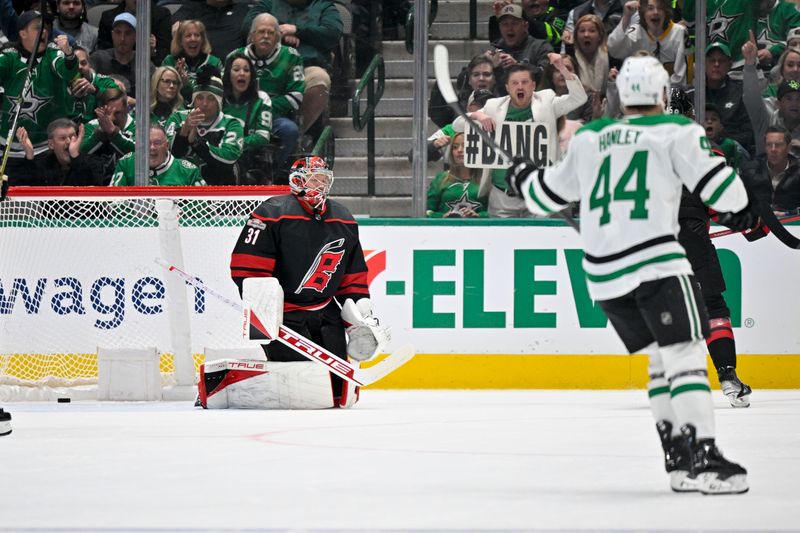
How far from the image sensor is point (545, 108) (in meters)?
7.38

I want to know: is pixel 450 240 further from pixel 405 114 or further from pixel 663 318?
pixel 663 318

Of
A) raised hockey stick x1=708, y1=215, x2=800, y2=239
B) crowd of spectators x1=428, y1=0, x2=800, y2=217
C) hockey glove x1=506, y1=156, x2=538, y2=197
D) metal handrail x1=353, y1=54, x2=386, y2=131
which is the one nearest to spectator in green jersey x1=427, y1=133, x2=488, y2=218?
crowd of spectators x1=428, y1=0, x2=800, y2=217

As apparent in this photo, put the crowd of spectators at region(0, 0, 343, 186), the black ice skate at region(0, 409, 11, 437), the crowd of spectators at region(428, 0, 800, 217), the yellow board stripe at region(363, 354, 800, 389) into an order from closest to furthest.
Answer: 1. the black ice skate at region(0, 409, 11, 437)
2. the yellow board stripe at region(363, 354, 800, 389)
3. the crowd of spectators at region(428, 0, 800, 217)
4. the crowd of spectators at region(0, 0, 343, 186)

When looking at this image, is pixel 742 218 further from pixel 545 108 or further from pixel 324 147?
pixel 324 147

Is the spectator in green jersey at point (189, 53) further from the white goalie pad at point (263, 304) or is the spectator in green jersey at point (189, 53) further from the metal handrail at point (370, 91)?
the white goalie pad at point (263, 304)

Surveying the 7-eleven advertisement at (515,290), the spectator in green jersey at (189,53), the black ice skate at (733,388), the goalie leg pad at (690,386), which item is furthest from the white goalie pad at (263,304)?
the goalie leg pad at (690,386)

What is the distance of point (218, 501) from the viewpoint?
2.86m

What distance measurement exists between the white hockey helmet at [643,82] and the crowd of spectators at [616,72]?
394cm

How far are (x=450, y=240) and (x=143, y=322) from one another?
5.29ft

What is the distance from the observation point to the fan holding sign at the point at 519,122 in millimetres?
7340

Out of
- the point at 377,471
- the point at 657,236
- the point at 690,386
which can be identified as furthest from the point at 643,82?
the point at 377,471

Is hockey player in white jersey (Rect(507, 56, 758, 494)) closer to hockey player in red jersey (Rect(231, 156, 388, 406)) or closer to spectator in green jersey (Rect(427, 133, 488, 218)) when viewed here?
hockey player in red jersey (Rect(231, 156, 388, 406))

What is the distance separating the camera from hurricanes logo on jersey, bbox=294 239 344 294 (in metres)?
5.79

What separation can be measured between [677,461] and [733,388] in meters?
2.65
